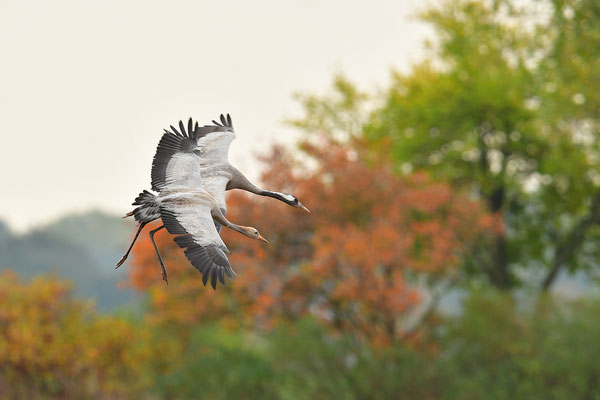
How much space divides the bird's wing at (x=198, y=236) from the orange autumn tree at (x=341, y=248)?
17977 millimetres

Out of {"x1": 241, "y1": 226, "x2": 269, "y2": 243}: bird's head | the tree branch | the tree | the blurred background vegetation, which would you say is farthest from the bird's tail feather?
the tree branch

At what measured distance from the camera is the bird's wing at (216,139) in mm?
1383

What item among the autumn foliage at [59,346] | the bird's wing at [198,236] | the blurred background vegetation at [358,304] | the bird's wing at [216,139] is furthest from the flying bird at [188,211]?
the autumn foliage at [59,346]

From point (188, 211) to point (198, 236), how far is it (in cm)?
4

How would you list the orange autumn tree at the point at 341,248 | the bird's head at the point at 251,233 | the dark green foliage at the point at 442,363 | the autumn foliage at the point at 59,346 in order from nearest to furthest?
the bird's head at the point at 251,233 → the dark green foliage at the point at 442,363 → the autumn foliage at the point at 59,346 → the orange autumn tree at the point at 341,248

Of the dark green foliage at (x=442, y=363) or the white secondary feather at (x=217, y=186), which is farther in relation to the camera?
the dark green foliage at (x=442, y=363)

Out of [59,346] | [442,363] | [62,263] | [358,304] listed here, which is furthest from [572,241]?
[62,263]

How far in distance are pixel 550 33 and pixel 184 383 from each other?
50.3 feet

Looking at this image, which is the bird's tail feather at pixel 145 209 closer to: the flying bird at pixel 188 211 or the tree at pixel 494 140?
the flying bird at pixel 188 211

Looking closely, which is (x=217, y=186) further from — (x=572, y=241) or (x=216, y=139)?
(x=572, y=241)

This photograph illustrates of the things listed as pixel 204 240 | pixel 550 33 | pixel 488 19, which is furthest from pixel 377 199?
pixel 204 240

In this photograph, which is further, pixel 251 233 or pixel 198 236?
pixel 251 233

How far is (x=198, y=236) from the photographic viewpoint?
110cm

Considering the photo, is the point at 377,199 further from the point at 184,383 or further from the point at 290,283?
A: the point at 184,383
